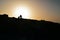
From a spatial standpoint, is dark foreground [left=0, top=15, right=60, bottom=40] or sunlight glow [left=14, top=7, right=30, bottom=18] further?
sunlight glow [left=14, top=7, right=30, bottom=18]

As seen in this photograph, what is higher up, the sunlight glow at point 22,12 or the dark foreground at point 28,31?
the sunlight glow at point 22,12

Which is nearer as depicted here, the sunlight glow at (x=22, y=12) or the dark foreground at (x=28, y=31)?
the dark foreground at (x=28, y=31)

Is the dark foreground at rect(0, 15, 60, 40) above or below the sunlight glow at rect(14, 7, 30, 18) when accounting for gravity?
below

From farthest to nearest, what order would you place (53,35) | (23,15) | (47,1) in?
(23,15) < (47,1) < (53,35)

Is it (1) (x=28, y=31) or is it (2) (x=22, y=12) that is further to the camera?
(2) (x=22, y=12)

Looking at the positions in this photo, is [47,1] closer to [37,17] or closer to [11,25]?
[37,17]

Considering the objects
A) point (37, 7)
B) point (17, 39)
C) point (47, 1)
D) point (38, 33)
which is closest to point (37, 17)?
point (37, 7)

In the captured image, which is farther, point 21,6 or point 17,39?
point 21,6

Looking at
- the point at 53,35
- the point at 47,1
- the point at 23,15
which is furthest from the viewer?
the point at 23,15

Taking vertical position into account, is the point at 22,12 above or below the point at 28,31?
above

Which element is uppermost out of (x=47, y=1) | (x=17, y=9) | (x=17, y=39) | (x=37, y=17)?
(x=47, y=1)

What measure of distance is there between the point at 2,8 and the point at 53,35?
3.77 ft

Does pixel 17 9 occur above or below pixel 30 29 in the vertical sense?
above

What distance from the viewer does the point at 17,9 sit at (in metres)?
1.93
